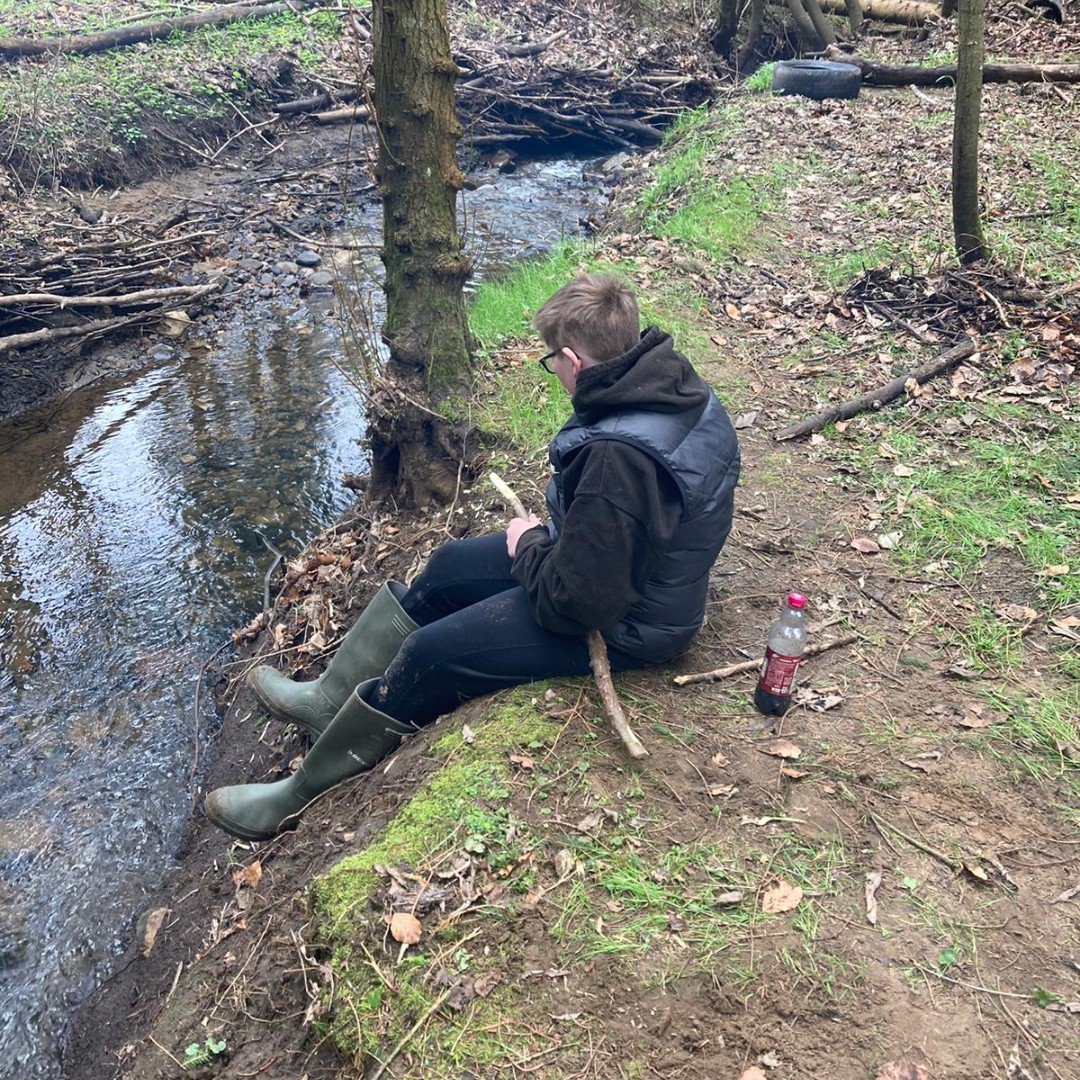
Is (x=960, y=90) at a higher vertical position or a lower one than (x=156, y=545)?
higher

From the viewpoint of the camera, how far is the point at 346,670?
376 centimetres

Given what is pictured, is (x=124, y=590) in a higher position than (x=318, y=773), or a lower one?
lower

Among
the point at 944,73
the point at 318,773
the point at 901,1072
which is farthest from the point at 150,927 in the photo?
the point at 944,73

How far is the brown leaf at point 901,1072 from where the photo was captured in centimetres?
214

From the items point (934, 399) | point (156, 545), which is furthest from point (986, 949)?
point (156, 545)

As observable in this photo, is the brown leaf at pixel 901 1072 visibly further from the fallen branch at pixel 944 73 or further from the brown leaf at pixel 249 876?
the fallen branch at pixel 944 73

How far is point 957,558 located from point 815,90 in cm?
963

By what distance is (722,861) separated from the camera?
270cm

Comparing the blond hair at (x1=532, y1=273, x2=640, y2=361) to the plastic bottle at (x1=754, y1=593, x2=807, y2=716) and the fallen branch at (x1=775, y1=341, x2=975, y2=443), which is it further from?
the fallen branch at (x1=775, y1=341, x2=975, y2=443)

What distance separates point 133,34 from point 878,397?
42.4ft

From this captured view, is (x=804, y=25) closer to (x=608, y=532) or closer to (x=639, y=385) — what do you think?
(x=639, y=385)

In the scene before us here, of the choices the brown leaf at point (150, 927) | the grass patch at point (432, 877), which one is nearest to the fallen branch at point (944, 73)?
the grass patch at point (432, 877)

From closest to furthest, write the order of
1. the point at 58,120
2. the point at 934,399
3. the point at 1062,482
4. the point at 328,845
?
the point at 328,845, the point at 1062,482, the point at 934,399, the point at 58,120

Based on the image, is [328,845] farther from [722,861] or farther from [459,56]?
[459,56]
